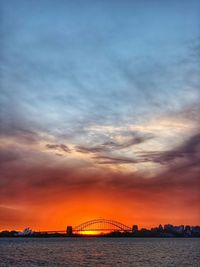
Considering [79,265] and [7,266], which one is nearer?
[7,266]

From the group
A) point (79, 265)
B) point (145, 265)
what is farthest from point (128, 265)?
point (79, 265)

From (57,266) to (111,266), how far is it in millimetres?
8583

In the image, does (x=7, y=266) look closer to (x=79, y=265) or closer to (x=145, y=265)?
(x=79, y=265)

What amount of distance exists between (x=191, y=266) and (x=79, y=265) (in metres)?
17.8

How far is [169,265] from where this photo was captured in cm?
7369

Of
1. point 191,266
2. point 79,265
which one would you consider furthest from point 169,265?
point 79,265

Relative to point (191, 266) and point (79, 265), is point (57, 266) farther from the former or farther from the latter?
point (191, 266)

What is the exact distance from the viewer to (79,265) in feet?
239

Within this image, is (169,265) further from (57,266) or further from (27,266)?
(27,266)

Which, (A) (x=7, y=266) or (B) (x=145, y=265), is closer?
(A) (x=7, y=266)

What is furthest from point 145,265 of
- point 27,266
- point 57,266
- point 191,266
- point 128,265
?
point 27,266

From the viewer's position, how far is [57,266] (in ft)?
233

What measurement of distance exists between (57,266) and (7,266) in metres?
7.70

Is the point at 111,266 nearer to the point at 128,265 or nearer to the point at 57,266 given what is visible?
the point at 128,265
